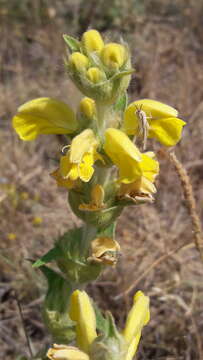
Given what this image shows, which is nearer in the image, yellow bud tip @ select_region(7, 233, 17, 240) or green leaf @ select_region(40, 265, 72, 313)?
green leaf @ select_region(40, 265, 72, 313)

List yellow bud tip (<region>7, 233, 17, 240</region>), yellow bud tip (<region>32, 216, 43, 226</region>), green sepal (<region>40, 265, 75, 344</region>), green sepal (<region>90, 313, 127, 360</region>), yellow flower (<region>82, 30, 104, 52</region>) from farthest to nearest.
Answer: yellow bud tip (<region>32, 216, 43, 226</region>)
yellow bud tip (<region>7, 233, 17, 240</region>)
green sepal (<region>40, 265, 75, 344</region>)
yellow flower (<region>82, 30, 104, 52</region>)
green sepal (<region>90, 313, 127, 360</region>)

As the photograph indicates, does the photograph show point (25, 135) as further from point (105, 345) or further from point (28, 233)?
point (28, 233)

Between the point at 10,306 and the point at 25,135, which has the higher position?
the point at 25,135

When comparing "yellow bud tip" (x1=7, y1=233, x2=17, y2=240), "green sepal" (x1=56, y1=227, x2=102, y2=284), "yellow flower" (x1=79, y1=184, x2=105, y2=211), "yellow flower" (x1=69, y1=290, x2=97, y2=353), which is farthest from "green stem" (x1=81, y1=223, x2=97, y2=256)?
"yellow bud tip" (x1=7, y1=233, x2=17, y2=240)

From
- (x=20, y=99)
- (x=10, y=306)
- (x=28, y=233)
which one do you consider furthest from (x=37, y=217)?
(x=20, y=99)

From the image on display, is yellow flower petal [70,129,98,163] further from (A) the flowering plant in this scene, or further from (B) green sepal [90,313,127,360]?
(B) green sepal [90,313,127,360]
